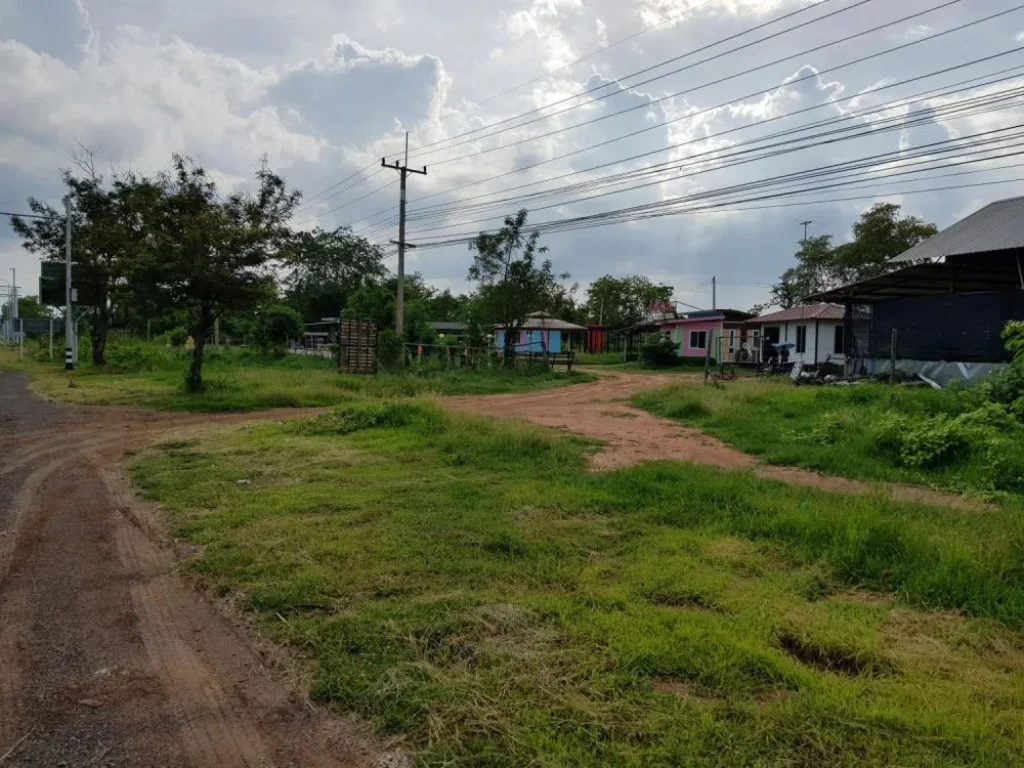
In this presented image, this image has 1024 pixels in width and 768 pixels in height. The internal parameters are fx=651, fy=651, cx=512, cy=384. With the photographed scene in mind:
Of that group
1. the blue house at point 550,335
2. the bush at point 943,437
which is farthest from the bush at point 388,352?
the bush at point 943,437

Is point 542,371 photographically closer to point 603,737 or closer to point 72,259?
point 72,259

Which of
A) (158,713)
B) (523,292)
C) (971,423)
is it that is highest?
(523,292)

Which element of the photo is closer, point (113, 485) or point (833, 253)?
point (113, 485)

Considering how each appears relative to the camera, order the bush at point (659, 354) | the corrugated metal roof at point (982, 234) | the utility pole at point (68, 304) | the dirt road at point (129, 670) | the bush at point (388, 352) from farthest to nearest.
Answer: the bush at point (659, 354) < the utility pole at point (68, 304) < the bush at point (388, 352) < the corrugated metal roof at point (982, 234) < the dirt road at point (129, 670)

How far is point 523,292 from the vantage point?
2766 cm

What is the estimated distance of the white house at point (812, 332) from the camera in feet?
89.2

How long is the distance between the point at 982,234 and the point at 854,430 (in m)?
11.7

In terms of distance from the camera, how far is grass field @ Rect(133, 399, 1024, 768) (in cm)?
266

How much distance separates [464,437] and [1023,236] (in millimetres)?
15584

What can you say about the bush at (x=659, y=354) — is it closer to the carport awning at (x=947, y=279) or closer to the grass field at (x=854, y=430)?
the carport awning at (x=947, y=279)

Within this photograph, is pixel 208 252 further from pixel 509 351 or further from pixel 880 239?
pixel 880 239

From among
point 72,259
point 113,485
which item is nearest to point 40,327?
point 72,259

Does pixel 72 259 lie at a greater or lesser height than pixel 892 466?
greater

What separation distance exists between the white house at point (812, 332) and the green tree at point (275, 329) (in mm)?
24725
